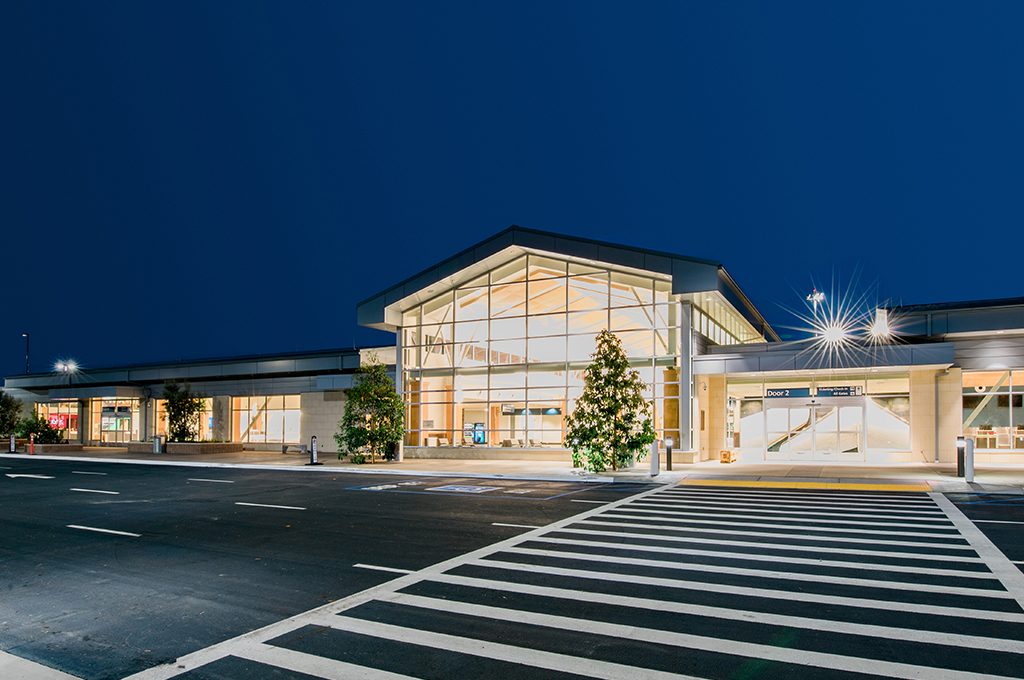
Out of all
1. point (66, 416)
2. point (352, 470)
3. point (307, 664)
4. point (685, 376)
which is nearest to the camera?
point (307, 664)

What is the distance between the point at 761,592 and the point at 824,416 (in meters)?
23.5

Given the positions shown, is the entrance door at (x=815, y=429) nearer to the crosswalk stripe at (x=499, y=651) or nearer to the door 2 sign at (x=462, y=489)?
the door 2 sign at (x=462, y=489)

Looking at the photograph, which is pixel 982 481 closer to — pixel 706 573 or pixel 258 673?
pixel 706 573

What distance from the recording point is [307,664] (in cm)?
576

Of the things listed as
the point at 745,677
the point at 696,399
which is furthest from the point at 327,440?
the point at 745,677

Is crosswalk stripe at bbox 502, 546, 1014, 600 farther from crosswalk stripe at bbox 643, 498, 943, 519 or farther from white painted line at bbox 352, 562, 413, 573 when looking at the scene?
crosswalk stripe at bbox 643, 498, 943, 519

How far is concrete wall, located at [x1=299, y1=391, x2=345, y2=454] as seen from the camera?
127ft

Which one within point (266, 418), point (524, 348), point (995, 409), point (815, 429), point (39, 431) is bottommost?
point (39, 431)

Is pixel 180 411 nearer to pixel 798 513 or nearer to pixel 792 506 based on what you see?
pixel 792 506

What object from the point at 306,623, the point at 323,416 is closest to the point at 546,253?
the point at 323,416

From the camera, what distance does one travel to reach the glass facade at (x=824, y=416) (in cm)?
2830

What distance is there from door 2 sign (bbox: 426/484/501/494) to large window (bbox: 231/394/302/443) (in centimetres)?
2297

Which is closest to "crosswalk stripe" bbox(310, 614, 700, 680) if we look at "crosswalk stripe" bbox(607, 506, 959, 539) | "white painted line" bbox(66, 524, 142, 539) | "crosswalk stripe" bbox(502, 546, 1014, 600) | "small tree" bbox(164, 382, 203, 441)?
"crosswalk stripe" bbox(502, 546, 1014, 600)

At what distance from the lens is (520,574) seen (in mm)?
8836
